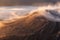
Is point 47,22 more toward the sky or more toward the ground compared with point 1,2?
more toward the ground

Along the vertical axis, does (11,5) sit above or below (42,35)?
above

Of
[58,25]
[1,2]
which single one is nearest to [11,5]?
[1,2]

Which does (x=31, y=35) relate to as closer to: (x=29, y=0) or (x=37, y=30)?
(x=37, y=30)

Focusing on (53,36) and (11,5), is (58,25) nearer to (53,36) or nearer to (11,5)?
(53,36)

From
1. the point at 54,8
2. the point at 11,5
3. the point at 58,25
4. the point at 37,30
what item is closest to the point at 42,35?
the point at 37,30

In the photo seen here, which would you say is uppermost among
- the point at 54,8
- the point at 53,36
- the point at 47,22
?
the point at 54,8
